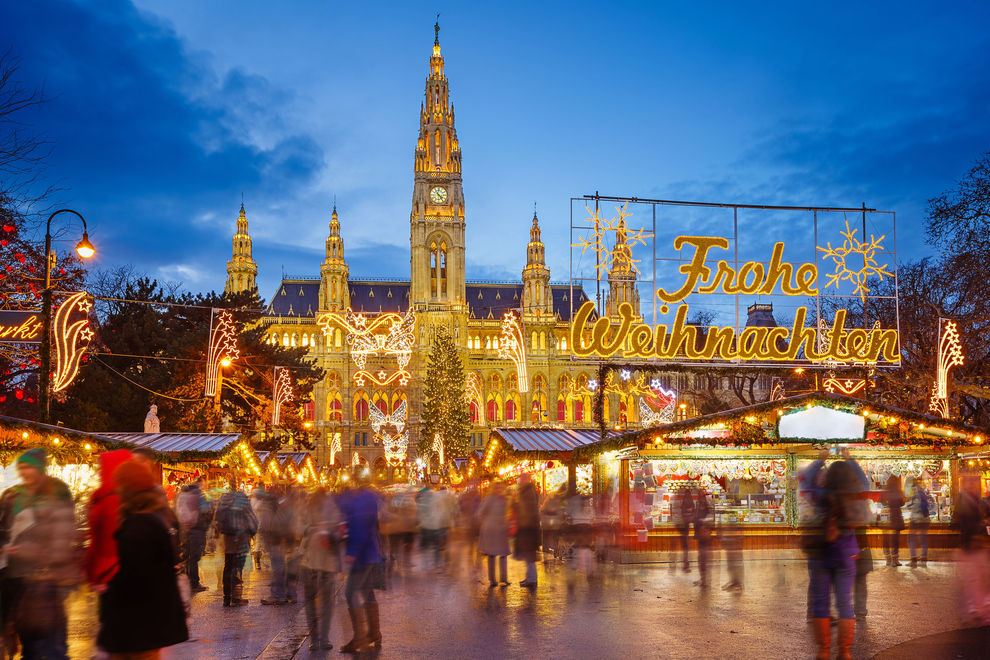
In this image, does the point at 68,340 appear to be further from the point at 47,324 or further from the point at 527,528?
the point at 527,528

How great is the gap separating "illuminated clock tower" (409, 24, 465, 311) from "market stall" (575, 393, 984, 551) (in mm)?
67256

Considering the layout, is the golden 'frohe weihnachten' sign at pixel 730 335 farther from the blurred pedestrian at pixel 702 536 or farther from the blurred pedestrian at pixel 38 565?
the blurred pedestrian at pixel 38 565

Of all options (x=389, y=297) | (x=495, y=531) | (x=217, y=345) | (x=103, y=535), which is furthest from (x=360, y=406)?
(x=103, y=535)

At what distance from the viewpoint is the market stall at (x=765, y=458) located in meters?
18.0

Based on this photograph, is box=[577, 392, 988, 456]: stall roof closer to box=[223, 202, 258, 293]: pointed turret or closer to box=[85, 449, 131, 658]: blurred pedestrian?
box=[85, 449, 131, 658]: blurred pedestrian

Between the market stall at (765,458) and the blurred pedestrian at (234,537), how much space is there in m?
8.05

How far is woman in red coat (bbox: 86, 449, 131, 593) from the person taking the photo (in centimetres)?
576

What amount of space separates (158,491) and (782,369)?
1770 centimetres

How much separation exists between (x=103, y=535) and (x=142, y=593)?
44.5 inches

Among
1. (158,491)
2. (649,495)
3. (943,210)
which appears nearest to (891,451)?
(649,495)

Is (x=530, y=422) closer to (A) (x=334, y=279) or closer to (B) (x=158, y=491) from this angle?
(A) (x=334, y=279)

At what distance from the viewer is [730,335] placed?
21.0m

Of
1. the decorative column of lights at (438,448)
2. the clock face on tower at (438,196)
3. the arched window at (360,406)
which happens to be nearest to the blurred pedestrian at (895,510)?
the decorative column of lights at (438,448)

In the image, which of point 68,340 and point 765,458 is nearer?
point 68,340
